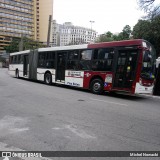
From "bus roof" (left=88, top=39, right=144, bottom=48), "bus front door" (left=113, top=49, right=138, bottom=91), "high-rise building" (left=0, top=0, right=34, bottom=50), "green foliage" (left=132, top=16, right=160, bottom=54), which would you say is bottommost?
"bus front door" (left=113, top=49, right=138, bottom=91)

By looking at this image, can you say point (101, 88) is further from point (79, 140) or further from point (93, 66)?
point (79, 140)

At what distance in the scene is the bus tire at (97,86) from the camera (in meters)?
11.6

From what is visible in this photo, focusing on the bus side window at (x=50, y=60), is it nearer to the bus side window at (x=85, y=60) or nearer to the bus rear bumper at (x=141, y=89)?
the bus side window at (x=85, y=60)

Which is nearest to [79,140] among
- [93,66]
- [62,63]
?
[93,66]

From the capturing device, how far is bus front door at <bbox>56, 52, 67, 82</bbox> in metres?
14.2

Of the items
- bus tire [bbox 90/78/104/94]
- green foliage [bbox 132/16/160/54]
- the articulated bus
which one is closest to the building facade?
green foliage [bbox 132/16/160/54]

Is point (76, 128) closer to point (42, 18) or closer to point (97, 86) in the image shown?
point (97, 86)

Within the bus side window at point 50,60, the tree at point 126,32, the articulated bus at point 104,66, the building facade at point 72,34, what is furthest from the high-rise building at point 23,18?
the articulated bus at point 104,66

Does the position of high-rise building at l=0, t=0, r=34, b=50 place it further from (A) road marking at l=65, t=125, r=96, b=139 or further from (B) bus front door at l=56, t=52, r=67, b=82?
(A) road marking at l=65, t=125, r=96, b=139

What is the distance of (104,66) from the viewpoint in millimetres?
11453

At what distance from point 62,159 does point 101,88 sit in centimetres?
823

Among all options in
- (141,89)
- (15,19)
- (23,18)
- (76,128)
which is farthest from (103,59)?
(23,18)

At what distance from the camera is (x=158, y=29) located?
29.7 metres

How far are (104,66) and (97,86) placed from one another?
1296 millimetres
